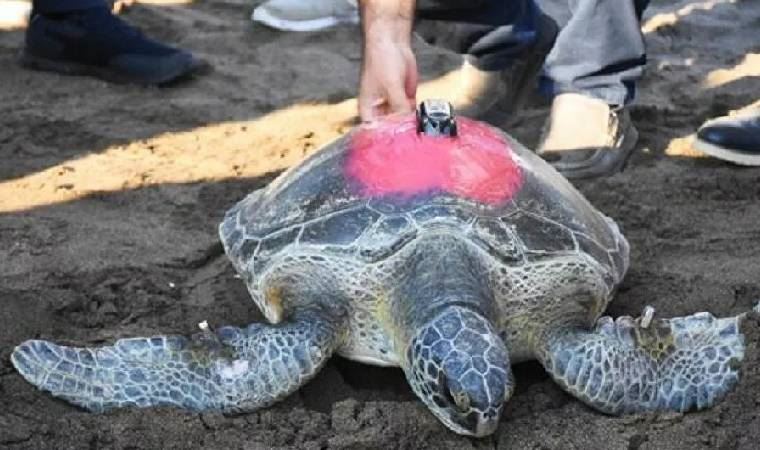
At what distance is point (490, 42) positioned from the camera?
107 inches

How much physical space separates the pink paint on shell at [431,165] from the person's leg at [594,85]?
704 millimetres

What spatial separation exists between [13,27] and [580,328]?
7.90ft

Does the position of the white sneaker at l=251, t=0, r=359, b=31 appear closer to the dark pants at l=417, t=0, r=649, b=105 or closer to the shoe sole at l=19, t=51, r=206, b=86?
the shoe sole at l=19, t=51, r=206, b=86

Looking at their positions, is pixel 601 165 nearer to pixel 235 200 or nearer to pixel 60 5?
pixel 235 200

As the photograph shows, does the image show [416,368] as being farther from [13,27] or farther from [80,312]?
[13,27]

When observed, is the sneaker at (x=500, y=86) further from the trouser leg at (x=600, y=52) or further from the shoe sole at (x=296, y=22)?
the shoe sole at (x=296, y=22)

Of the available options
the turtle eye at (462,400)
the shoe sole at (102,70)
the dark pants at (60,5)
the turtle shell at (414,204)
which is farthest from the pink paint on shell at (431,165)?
the dark pants at (60,5)

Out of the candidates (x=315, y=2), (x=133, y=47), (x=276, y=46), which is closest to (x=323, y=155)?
(x=133, y=47)

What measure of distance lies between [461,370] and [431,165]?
398 millimetres

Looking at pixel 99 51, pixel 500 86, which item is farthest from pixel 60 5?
pixel 500 86

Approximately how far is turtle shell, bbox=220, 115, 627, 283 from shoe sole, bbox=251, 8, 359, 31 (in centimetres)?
170

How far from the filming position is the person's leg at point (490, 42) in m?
2.69

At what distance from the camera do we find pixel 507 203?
1.62 meters

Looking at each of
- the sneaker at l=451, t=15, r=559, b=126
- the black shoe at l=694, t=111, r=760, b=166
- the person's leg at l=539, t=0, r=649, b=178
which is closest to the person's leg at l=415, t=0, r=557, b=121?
the sneaker at l=451, t=15, r=559, b=126
